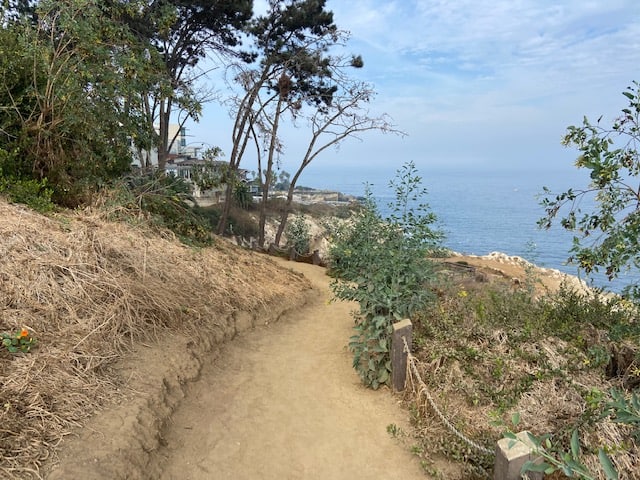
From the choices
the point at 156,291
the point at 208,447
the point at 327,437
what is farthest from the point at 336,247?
the point at 208,447

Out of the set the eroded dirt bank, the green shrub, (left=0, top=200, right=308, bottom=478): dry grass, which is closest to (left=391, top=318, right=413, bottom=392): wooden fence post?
the eroded dirt bank

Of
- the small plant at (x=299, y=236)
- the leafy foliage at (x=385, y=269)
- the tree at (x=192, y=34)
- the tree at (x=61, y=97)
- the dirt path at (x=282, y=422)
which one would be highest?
the tree at (x=192, y=34)

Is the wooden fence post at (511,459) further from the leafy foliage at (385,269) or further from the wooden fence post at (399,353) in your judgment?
the leafy foliage at (385,269)

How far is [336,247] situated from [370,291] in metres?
1.14

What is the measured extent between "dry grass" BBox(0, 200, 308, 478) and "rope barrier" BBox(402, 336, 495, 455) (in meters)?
2.06

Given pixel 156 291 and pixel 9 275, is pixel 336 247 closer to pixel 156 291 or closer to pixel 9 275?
pixel 156 291

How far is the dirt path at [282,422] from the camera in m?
2.85

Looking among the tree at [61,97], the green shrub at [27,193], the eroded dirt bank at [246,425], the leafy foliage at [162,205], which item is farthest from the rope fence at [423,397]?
the tree at [61,97]

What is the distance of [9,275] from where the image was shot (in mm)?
3402

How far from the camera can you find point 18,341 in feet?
9.62

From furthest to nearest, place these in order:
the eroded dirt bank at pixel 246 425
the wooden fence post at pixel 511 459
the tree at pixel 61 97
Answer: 1. the tree at pixel 61 97
2. the eroded dirt bank at pixel 246 425
3. the wooden fence post at pixel 511 459

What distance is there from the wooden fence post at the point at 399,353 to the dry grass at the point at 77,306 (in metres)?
1.93

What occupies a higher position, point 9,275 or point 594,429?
point 9,275

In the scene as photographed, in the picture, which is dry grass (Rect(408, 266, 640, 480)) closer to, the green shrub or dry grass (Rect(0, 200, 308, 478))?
dry grass (Rect(0, 200, 308, 478))
